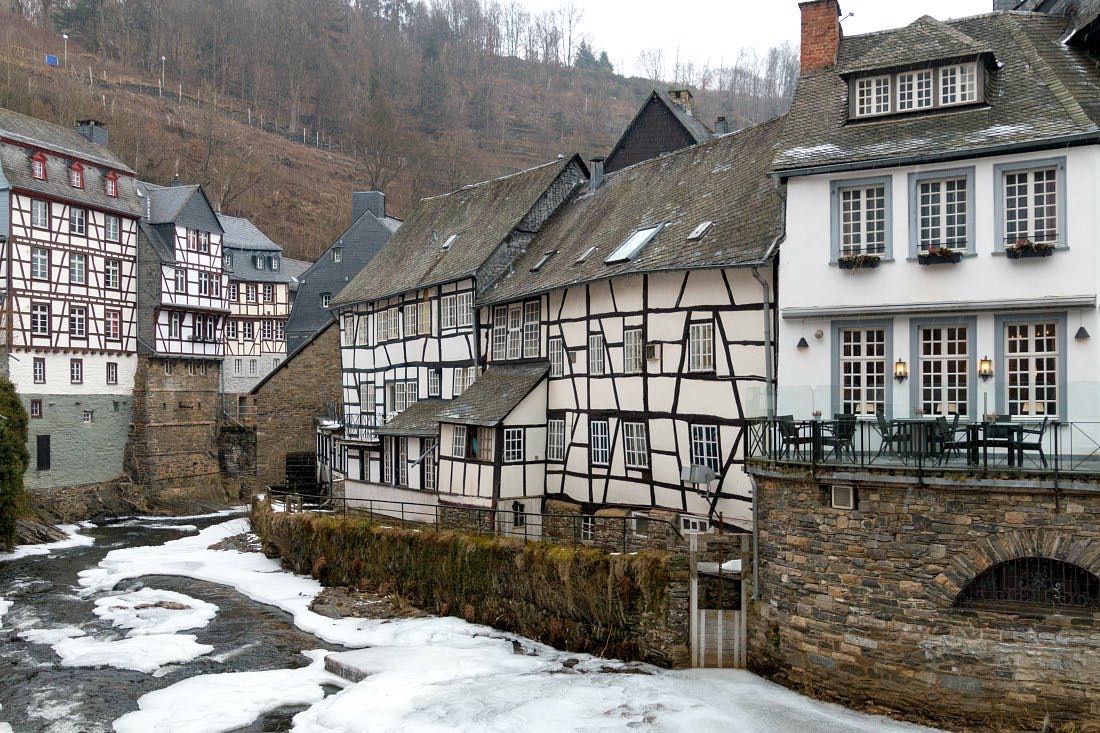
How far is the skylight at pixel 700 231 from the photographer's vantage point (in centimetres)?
1927

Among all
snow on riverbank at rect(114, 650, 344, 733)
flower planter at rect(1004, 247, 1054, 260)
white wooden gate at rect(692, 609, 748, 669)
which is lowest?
snow on riverbank at rect(114, 650, 344, 733)

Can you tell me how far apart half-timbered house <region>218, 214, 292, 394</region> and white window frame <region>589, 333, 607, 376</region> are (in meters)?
27.5

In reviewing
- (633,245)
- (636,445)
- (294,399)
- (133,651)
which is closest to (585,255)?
(633,245)

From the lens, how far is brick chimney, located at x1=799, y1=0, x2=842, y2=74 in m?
17.7

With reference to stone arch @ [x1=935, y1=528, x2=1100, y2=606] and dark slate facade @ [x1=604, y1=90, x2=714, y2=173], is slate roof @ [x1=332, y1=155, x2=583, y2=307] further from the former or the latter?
stone arch @ [x1=935, y1=528, x2=1100, y2=606]

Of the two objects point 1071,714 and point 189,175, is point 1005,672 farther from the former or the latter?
point 189,175

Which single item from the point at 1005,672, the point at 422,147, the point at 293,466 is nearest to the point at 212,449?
the point at 293,466

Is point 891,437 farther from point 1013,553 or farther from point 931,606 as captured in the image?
point 931,606

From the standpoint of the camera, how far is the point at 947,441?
12.8 m

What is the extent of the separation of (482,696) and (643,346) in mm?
8274

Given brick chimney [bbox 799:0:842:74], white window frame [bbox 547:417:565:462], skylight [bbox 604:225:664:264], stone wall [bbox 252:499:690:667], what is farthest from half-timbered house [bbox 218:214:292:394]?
brick chimney [bbox 799:0:842:74]

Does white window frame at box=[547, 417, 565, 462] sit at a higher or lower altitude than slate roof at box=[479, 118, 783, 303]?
lower

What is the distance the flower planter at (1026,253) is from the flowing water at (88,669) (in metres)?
12.9

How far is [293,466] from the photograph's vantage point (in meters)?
38.9
